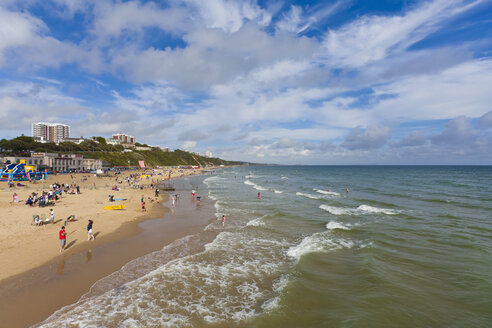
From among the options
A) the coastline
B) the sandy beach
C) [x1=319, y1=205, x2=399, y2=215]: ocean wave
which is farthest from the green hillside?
[x1=319, y1=205, x2=399, y2=215]: ocean wave

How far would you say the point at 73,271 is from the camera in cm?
1148

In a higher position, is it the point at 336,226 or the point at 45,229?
the point at 45,229

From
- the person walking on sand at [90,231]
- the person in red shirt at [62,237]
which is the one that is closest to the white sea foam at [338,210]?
→ the person walking on sand at [90,231]

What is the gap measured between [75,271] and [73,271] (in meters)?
0.09

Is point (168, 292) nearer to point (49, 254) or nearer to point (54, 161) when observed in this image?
point (49, 254)

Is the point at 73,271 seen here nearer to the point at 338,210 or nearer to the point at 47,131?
the point at 338,210

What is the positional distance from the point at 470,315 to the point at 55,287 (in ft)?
55.5

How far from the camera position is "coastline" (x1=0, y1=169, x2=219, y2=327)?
852cm

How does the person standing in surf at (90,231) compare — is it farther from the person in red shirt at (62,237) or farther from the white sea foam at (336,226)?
the white sea foam at (336,226)

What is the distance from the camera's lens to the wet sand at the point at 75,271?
850cm

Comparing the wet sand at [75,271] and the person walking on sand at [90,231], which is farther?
the person walking on sand at [90,231]

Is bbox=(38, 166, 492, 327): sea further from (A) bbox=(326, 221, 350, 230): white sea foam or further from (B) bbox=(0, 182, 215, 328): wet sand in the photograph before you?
(B) bbox=(0, 182, 215, 328): wet sand

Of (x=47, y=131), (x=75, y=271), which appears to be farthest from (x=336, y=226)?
(x=47, y=131)

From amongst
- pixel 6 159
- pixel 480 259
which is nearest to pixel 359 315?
pixel 480 259
